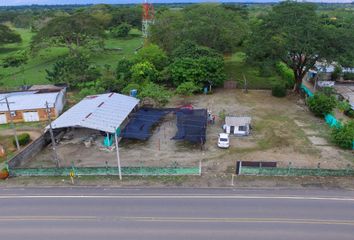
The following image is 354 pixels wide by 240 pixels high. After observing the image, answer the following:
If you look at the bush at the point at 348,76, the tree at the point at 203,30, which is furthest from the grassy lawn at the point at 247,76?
the bush at the point at 348,76

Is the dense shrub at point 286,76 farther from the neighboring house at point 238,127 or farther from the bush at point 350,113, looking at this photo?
the neighboring house at point 238,127

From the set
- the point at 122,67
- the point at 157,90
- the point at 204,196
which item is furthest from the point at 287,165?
the point at 122,67

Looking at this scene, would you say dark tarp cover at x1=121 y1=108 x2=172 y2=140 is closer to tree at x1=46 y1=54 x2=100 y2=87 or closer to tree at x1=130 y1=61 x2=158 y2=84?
tree at x1=130 y1=61 x2=158 y2=84

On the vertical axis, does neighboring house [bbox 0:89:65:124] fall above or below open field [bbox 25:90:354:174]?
above

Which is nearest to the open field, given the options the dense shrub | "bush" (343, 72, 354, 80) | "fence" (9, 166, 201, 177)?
"fence" (9, 166, 201, 177)

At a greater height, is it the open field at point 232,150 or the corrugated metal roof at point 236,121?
the corrugated metal roof at point 236,121

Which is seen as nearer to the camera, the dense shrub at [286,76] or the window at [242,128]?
the window at [242,128]

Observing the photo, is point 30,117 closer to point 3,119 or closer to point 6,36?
point 3,119
